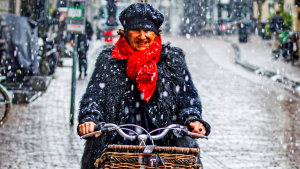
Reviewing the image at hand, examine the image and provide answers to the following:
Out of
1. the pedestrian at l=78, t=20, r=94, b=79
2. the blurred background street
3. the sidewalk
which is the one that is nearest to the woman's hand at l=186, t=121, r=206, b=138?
the blurred background street

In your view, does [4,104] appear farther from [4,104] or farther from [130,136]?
[130,136]

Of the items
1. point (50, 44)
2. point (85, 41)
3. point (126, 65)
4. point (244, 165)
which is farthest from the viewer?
point (50, 44)

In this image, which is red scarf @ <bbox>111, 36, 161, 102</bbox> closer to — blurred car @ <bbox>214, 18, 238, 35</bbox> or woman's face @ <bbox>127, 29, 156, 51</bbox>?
woman's face @ <bbox>127, 29, 156, 51</bbox>

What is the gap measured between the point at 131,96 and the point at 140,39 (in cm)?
45

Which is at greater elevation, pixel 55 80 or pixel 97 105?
pixel 97 105

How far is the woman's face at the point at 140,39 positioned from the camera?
3.27 meters

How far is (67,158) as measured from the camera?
5766 mm

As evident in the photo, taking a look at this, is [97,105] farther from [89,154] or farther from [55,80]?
[55,80]

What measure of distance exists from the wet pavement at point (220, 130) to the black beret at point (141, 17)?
2.74m

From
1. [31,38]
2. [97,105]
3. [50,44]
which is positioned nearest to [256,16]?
[50,44]

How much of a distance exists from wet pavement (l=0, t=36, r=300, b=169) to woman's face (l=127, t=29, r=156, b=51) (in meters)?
2.65

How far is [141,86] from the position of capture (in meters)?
3.19

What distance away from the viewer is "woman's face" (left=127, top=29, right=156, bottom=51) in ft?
10.7

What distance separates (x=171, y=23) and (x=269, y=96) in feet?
143
